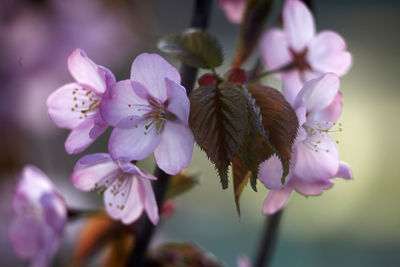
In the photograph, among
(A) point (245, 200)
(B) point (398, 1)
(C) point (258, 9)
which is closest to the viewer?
(C) point (258, 9)

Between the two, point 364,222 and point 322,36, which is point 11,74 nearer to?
point 322,36

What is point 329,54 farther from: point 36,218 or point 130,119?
point 36,218

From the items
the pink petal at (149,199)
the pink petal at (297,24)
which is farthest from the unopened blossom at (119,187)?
the pink petal at (297,24)

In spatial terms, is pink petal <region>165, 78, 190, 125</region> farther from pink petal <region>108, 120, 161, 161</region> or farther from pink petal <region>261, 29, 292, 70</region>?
pink petal <region>261, 29, 292, 70</region>

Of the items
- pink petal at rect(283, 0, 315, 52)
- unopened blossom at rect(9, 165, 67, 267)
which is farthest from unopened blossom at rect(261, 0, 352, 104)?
unopened blossom at rect(9, 165, 67, 267)

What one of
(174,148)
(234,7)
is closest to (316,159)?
(174,148)

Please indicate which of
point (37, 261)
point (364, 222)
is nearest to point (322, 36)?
point (37, 261)
